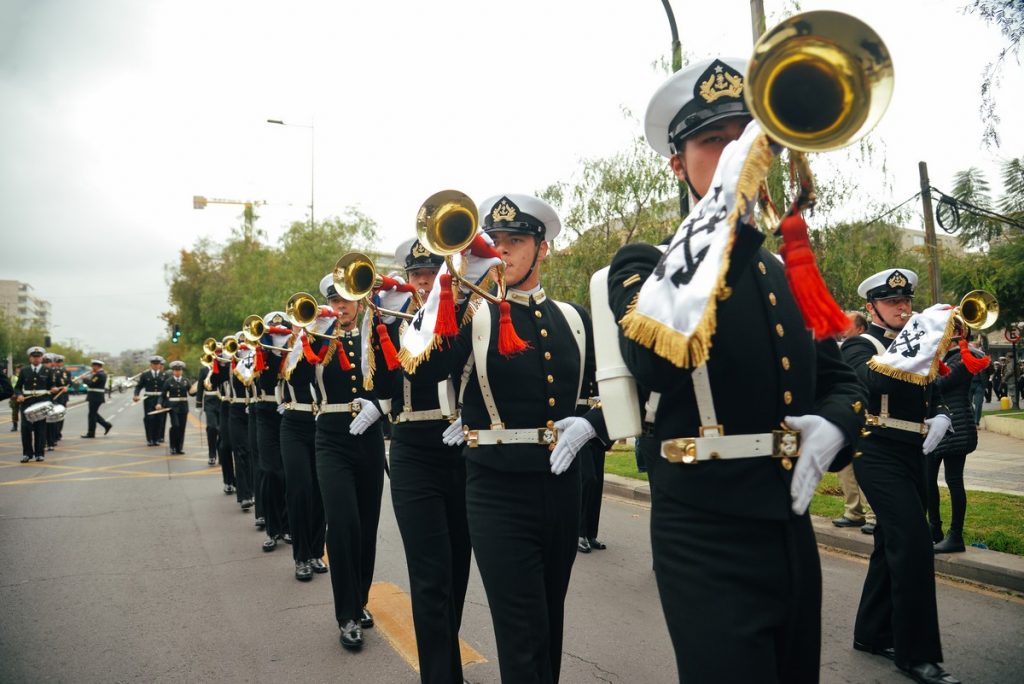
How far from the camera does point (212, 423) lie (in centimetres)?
1457

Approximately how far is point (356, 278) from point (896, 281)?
11.5 feet

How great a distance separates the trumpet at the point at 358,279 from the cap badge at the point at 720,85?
233cm

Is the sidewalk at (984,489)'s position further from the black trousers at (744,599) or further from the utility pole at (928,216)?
the black trousers at (744,599)

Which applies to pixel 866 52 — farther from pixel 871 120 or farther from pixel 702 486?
pixel 702 486

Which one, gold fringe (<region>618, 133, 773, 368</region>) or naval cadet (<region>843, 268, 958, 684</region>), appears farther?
naval cadet (<region>843, 268, 958, 684</region>)

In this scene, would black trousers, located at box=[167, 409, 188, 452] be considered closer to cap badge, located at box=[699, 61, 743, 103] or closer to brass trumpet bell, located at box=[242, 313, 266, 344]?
brass trumpet bell, located at box=[242, 313, 266, 344]

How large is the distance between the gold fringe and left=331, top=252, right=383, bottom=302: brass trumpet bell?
8.50 ft

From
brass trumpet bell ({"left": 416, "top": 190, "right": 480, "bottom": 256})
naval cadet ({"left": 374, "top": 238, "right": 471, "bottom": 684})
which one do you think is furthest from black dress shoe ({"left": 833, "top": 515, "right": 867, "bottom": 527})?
brass trumpet bell ({"left": 416, "top": 190, "right": 480, "bottom": 256})

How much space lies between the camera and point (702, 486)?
1.95 meters

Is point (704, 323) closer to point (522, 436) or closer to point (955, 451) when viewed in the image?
point (522, 436)

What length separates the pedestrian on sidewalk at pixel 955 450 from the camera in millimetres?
6156

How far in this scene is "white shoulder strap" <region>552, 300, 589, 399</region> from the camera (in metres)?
3.62

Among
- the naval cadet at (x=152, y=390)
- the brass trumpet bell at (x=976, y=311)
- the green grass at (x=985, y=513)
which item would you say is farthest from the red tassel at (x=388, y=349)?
the naval cadet at (x=152, y=390)

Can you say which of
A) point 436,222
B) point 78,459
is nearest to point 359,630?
point 436,222
